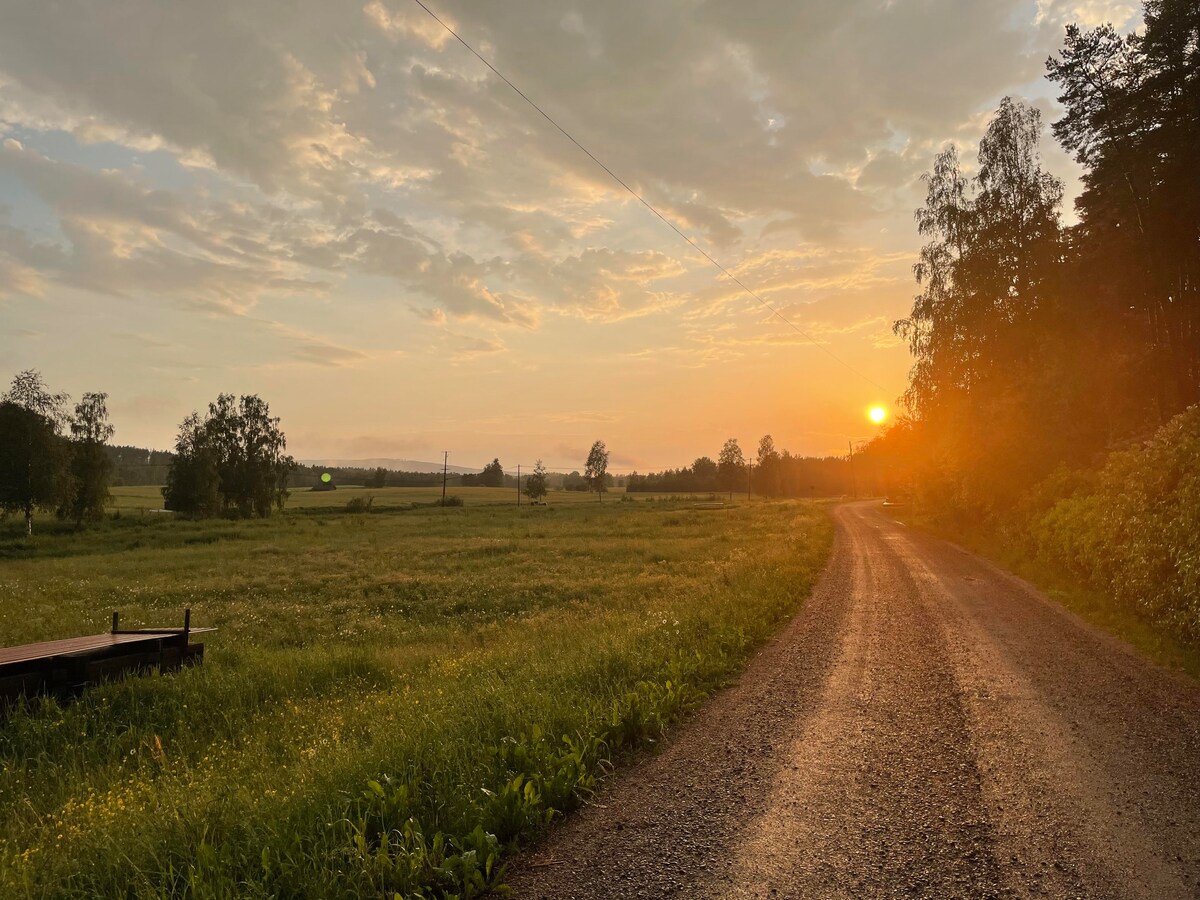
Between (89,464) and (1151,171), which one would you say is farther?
(89,464)

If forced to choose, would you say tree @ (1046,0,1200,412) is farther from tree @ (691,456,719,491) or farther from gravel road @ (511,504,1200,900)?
tree @ (691,456,719,491)

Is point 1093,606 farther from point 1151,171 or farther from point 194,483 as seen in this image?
point 194,483

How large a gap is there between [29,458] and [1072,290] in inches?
2745

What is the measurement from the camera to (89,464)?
58.2m

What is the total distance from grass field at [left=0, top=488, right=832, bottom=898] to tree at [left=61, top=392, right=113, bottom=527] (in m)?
43.2

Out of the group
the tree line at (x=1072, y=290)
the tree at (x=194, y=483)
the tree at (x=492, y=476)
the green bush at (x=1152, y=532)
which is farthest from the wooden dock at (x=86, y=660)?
the tree at (x=492, y=476)

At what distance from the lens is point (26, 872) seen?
452cm

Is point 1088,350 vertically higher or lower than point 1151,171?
lower

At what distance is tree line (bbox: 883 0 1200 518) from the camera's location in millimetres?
21531

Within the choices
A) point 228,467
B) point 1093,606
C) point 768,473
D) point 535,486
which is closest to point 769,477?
point 768,473

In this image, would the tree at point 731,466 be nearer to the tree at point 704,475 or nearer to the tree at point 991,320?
the tree at point 704,475

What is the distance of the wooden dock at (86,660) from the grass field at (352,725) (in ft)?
1.25

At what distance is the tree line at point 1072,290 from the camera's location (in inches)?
848

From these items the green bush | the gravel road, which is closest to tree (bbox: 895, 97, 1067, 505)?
the green bush
